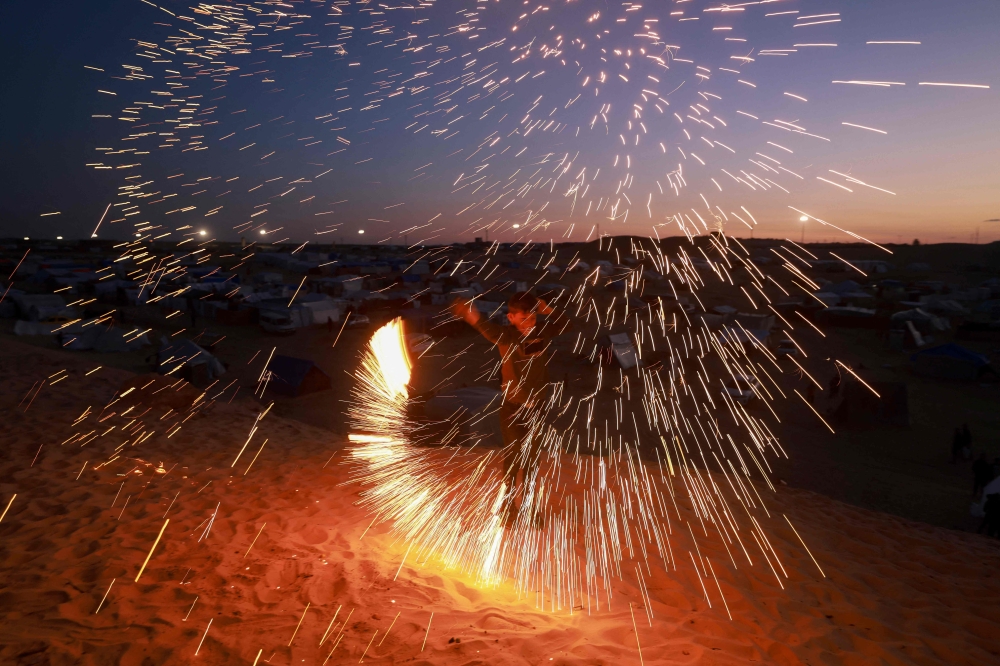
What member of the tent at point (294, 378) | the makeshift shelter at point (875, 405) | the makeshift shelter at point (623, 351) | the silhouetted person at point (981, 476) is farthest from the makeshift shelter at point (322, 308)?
the silhouetted person at point (981, 476)

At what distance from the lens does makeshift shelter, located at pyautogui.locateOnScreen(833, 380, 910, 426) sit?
48.3 ft

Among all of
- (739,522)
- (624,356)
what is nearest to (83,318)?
(624,356)

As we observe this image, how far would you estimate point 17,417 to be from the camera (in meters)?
7.34

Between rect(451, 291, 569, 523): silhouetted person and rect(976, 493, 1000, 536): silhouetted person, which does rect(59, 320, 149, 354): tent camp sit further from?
rect(976, 493, 1000, 536): silhouetted person

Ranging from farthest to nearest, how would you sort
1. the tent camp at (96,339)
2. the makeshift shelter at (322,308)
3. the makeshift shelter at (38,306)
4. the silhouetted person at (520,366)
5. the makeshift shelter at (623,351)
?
the makeshift shelter at (322,308) < the makeshift shelter at (38,306) < the makeshift shelter at (623,351) < the tent camp at (96,339) < the silhouetted person at (520,366)

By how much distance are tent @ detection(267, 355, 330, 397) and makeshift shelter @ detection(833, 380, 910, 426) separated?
16568 millimetres

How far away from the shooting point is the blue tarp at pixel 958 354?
1881 centimetres

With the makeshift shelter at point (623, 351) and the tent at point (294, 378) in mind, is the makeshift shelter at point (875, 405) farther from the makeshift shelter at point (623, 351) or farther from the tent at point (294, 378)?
the tent at point (294, 378)

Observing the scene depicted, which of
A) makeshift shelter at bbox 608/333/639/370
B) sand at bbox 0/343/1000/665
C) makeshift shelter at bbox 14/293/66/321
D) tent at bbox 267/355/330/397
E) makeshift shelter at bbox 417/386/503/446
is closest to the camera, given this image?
sand at bbox 0/343/1000/665

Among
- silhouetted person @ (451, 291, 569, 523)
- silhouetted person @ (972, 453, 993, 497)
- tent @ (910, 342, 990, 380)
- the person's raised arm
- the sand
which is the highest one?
the person's raised arm

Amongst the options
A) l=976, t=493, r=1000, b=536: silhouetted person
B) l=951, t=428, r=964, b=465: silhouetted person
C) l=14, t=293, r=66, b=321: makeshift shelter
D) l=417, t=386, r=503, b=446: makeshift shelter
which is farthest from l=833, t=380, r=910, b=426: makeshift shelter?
l=14, t=293, r=66, b=321: makeshift shelter

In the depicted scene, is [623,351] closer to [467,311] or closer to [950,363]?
[950,363]

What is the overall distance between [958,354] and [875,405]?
26.0 ft

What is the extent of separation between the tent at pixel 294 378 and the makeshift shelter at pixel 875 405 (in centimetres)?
1657
